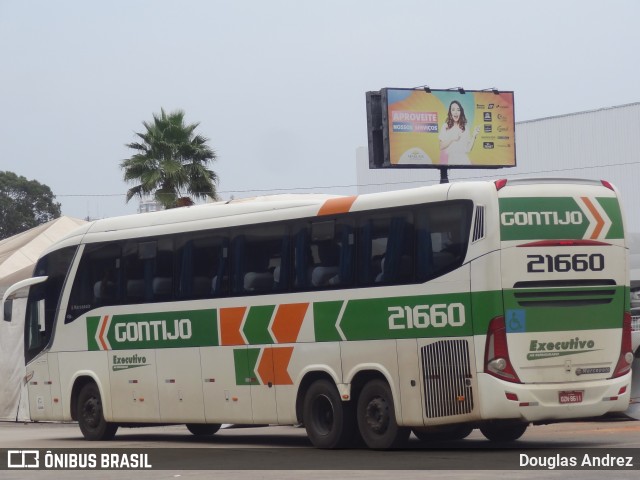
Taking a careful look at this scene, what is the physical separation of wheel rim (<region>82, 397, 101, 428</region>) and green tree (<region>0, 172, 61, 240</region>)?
265 feet

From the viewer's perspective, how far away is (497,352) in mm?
16406

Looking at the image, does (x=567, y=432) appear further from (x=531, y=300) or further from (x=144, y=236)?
(x=144, y=236)

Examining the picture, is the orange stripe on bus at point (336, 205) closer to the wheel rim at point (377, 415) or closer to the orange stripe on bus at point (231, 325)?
the orange stripe on bus at point (231, 325)

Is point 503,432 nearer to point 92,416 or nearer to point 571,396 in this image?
point 571,396

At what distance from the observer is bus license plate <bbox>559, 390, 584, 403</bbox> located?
16.7 metres

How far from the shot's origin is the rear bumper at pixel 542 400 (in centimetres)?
1638

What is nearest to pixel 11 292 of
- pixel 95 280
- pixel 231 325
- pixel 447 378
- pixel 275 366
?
pixel 95 280

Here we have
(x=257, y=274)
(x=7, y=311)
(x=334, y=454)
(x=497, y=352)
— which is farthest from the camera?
(x=7, y=311)

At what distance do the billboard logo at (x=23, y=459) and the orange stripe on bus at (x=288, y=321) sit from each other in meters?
3.72

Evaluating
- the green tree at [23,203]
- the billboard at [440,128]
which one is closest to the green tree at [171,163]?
the billboard at [440,128]

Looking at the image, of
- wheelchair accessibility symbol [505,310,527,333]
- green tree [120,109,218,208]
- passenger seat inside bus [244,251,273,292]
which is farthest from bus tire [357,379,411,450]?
green tree [120,109,218,208]

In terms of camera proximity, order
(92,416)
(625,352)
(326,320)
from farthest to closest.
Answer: (92,416), (326,320), (625,352)

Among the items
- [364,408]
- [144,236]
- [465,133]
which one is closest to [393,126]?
[465,133]

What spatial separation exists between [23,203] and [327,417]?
8903cm
